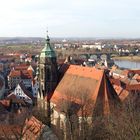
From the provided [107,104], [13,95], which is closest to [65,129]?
[107,104]

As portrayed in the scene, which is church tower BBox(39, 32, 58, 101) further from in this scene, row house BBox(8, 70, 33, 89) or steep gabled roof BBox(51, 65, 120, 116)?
row house BBox(8, 70, 33, 89)

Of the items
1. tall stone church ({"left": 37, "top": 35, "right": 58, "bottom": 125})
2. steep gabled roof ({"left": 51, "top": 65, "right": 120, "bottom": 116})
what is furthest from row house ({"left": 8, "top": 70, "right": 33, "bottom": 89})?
steep gabled roof ({"left": 51, "top": 65, "right": 120, "bottom": 116})

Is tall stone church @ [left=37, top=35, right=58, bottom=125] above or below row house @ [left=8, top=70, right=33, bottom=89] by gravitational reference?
above

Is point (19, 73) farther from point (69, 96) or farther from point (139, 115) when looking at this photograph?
point (139, 115)

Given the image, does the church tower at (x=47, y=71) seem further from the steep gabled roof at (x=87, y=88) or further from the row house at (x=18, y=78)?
the row house at (x=18, y=78)

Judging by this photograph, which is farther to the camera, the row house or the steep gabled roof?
the row house

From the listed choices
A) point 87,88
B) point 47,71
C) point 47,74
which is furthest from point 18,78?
point 87,88

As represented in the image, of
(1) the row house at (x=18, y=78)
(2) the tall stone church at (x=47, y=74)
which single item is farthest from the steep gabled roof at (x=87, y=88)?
(1) the row house at (x=18, y=78)
